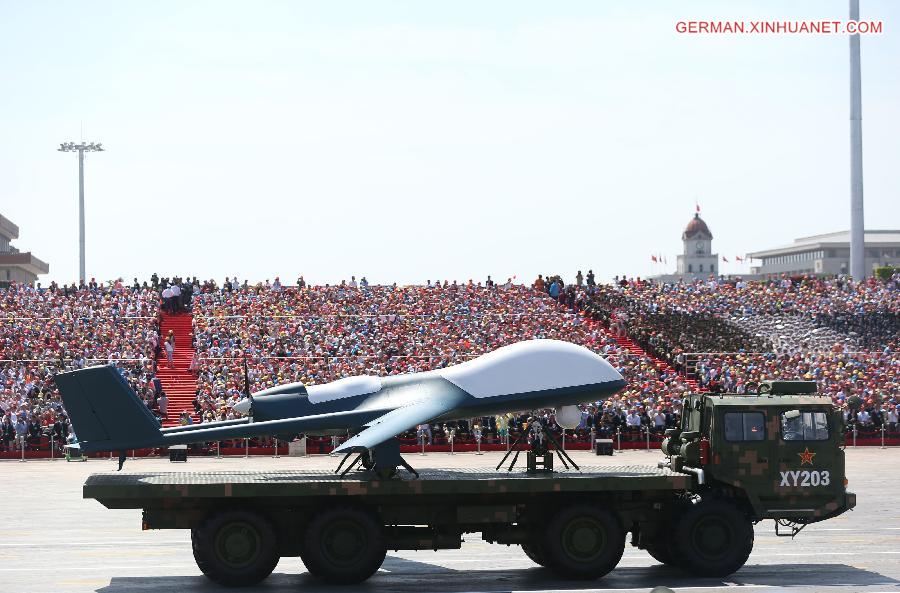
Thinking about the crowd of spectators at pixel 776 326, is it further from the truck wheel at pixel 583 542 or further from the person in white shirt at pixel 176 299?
the truck wheel at pixel 583 542

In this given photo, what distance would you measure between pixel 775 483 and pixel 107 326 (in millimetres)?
37139

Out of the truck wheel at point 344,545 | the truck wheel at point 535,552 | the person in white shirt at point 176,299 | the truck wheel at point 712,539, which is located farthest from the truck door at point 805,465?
the person in white shirt at point 176,299

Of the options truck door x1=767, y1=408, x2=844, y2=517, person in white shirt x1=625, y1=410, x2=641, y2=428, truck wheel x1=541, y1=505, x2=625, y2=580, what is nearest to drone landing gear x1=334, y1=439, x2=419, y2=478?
truck wheel x1=541, y1=505, x2=625, y2=580

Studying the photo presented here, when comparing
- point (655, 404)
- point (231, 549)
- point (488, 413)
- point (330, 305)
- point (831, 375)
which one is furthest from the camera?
point (330, 305)

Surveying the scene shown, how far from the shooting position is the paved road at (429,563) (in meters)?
16.8

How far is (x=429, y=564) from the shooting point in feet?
63.6

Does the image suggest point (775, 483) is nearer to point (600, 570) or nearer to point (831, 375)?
point (600, 570)

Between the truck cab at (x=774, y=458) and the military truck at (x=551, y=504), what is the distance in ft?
0.05

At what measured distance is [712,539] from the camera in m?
17.3

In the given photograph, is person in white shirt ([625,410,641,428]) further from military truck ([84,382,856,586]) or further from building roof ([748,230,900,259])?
building roof ([748,230,900,259])

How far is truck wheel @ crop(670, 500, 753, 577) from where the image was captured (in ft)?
56.2

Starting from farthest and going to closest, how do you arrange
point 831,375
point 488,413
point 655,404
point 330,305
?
point 330,305 < point 831,375 < point 655,404 < point 488,413

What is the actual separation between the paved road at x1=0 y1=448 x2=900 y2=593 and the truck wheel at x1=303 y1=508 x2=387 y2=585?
0.27 metres

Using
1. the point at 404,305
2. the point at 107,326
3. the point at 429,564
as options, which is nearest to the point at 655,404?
the point at 404,305
